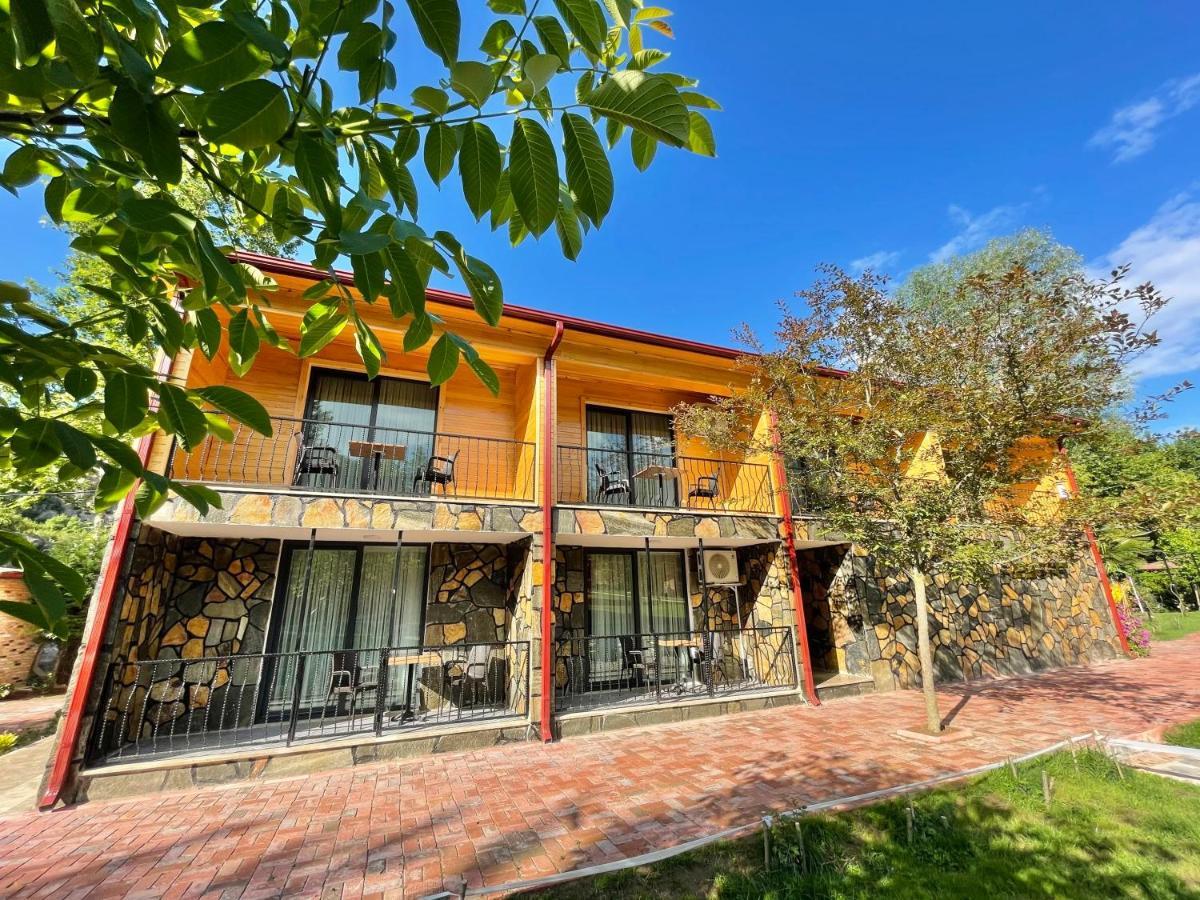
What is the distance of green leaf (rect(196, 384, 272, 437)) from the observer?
1156 mm

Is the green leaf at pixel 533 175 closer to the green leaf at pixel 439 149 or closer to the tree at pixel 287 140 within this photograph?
the tree at pixel 287 140

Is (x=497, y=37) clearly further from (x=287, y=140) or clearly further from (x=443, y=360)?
(x=443, y=360)

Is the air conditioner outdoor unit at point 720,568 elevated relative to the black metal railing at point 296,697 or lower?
elevated

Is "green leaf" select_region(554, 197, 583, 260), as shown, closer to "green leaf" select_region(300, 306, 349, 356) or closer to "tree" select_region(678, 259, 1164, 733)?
"green leaf" select_region(300, 306, 349, 356)

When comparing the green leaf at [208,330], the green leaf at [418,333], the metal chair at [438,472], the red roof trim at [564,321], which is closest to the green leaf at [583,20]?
the green leaf at [418,333]

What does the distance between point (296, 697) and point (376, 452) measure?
3419mm

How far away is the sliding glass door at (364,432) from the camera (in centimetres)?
757

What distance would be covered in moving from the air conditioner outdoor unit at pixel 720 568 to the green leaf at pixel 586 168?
866 centimetres

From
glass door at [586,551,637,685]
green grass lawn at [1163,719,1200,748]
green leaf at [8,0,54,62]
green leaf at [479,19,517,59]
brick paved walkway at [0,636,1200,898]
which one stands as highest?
green leaf at [479,19,517,59]

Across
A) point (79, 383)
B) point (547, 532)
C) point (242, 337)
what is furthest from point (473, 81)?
point (547, 532)

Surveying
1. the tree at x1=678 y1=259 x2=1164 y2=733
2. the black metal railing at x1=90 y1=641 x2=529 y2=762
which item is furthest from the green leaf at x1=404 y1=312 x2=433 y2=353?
the tree at x1=678 y1=259 x2=1164 y2=733

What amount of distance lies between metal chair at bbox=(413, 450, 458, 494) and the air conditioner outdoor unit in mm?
4849

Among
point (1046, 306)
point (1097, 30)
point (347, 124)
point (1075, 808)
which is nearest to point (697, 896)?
point (1075, 808)

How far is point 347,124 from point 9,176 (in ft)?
3.35
